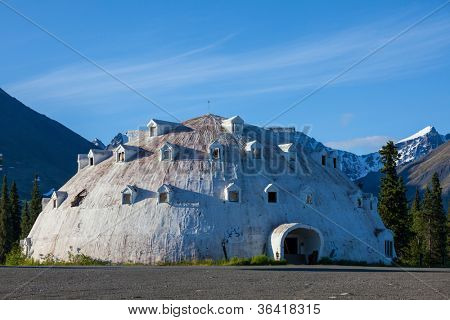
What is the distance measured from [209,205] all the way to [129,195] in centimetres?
673

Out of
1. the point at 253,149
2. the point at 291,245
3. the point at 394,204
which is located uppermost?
the point at 253,149

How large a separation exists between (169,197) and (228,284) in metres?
26.6

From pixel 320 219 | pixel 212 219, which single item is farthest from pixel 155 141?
pixel 320 219

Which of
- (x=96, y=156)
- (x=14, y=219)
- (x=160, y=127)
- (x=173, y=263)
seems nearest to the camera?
(x=173, y=263)

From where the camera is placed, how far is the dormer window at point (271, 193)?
56844 mm

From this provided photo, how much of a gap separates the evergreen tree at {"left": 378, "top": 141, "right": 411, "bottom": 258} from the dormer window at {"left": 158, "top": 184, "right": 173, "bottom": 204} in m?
32.0

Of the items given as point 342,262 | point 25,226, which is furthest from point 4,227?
point 342,262

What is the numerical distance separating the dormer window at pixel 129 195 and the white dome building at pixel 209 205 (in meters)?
0.08

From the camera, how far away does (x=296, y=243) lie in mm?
57812

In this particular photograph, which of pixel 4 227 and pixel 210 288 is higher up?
pixel 4 227

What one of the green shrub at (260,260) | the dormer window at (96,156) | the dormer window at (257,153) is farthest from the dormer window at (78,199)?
the green shrub at (260,260)

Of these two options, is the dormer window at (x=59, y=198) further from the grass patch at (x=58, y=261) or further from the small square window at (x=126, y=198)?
the small square window at (x=126, y=198)

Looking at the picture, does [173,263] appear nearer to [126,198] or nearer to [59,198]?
[126,198]

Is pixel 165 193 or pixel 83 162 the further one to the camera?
pixel 83 162
